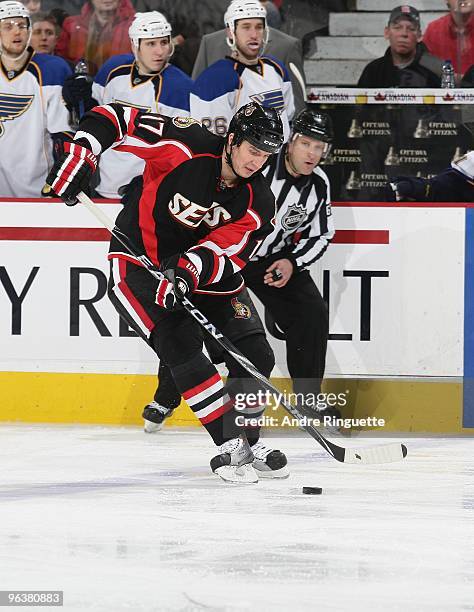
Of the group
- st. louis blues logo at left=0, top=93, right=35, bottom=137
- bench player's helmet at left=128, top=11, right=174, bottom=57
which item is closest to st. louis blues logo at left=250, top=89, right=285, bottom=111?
bench player's helmet at left=128, top=11, right=174, bottom=57

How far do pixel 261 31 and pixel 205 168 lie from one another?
1.47 m

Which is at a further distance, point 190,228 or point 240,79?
point 240,79

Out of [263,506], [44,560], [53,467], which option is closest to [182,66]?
[53,467]

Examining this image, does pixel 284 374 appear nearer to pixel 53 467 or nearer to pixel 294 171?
pixel 294 171

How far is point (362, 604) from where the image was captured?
2.45 m

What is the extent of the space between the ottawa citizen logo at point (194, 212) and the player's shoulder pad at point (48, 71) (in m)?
1.50

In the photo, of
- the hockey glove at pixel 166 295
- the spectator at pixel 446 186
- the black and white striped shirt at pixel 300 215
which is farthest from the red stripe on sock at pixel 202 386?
the spectator at pixel 446 186

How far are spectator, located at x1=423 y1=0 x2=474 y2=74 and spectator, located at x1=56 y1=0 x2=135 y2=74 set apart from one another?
137 centimetres

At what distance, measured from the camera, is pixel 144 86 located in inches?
194

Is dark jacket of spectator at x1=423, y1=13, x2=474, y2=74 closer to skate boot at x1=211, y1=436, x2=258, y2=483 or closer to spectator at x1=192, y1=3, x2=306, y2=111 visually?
spectator at x1=192, y1=3, x2=306, y2=111

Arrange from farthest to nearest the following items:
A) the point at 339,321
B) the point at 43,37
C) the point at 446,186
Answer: the point at 43,37, the point at 446,186, the point at 339,321

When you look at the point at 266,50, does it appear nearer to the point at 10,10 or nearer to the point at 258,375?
the point at 10,10

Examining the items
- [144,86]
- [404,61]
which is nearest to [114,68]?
[144,86]

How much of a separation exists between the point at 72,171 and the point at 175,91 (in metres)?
1.43
